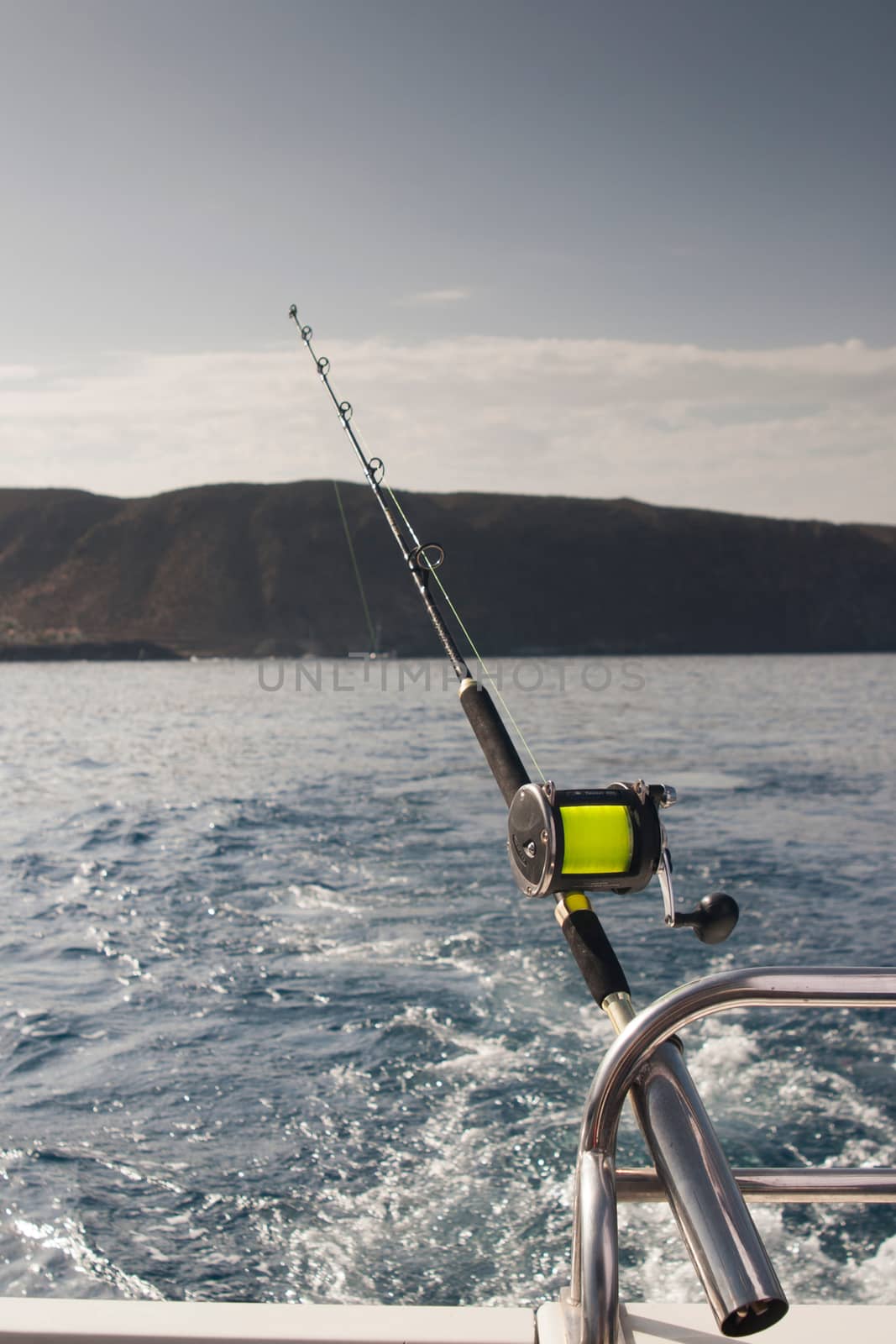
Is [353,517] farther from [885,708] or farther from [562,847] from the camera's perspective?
[562,847]

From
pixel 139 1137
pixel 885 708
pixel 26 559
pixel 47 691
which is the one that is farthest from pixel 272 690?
pixel 26 559

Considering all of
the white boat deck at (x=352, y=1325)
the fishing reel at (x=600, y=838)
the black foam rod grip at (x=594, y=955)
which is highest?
the fishing reel at (x=600, y=838)

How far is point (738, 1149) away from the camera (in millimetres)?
4949

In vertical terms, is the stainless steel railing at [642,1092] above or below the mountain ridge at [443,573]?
below

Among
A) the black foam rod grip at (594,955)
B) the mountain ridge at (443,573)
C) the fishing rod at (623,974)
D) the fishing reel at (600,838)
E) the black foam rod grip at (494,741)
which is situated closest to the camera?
the fishing rod at (623,974)

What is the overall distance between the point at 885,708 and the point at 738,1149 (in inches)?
1113

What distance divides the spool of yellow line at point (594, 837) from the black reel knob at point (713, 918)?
0.14m

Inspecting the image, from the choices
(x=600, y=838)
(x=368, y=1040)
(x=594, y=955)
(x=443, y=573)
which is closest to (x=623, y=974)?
(x=594, y=955)

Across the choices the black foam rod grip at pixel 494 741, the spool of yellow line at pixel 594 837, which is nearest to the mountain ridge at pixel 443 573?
the black foam rod grip at pixel 494 741

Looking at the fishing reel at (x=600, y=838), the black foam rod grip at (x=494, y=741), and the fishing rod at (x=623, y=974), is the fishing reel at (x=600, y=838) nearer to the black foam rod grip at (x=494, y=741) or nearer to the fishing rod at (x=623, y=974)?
the fishing rod at (x=623, y=974)

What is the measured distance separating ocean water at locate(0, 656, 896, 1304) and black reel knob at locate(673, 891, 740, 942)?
279cm

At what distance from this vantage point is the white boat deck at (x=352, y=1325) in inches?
60.8

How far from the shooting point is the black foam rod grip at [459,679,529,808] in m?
2.38

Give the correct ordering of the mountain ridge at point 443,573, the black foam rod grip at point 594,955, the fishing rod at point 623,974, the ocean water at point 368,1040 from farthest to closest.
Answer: the mountain ridge at point 443,573 → the ocean water at point 368,1040 → the black foam rod grip at point 594,955 → the fishing rod at point 623,974
